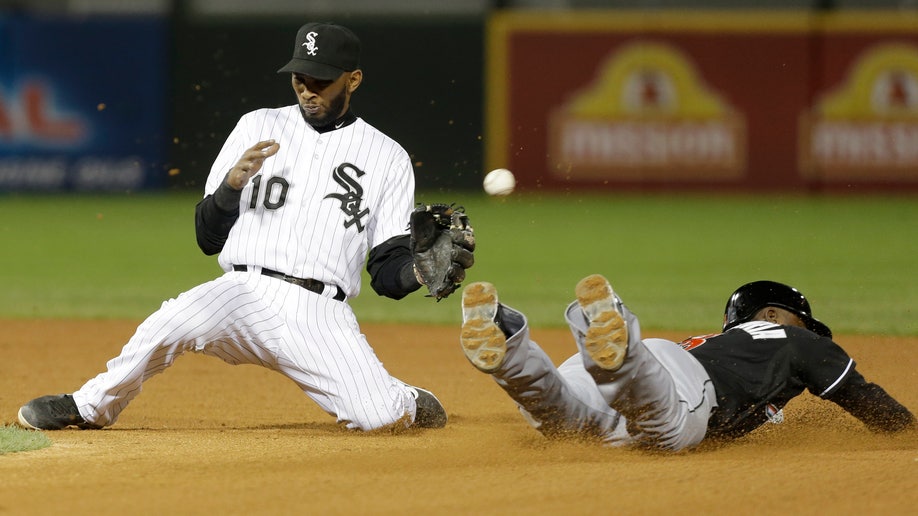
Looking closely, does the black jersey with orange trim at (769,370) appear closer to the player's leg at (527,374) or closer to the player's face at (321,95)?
the player's leg at (527,374)

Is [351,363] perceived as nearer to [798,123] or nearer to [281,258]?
[281,258]

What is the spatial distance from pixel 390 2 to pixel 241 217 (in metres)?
15.4

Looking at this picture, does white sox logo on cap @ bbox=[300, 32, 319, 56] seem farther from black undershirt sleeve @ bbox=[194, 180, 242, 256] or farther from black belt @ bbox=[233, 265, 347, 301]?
black belt @ bbox=[233, 265, 347, 301]

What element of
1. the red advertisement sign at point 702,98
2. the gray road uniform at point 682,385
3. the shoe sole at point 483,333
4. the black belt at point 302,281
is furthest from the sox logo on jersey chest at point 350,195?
the red advertisement sign at point 702,98

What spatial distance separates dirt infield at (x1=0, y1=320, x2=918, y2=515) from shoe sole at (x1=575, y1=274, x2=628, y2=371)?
367 mm

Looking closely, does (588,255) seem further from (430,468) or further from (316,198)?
(430,468)

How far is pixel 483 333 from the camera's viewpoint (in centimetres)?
376

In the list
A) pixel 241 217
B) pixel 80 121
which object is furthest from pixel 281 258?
pixel 80 121

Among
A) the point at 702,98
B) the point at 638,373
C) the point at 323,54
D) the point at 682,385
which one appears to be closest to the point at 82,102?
the point at 702,98

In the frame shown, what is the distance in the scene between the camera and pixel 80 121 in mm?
18016

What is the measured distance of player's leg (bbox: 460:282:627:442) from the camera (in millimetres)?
3770

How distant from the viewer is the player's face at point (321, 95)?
16.0 ft

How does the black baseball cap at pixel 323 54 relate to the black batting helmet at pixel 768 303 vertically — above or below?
above

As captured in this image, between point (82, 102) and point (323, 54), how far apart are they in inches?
556
